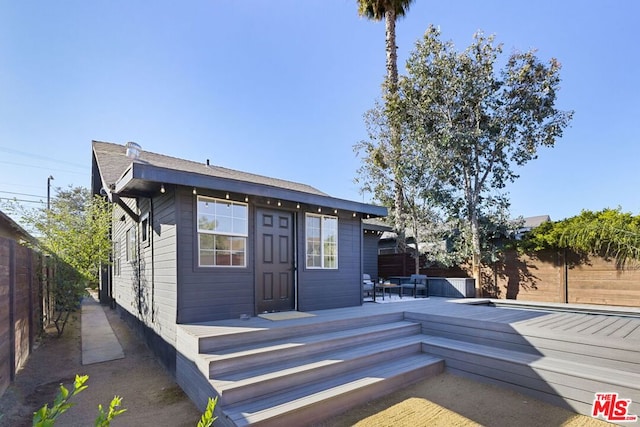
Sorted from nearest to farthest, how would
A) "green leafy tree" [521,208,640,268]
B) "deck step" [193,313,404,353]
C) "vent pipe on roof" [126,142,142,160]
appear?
"deck step" [193,313,404,353] < "green leafy tree" [521,208,640,268] < "vent pipe on roof" [126,142,142,160]

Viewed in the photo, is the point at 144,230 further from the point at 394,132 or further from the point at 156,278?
the point at 394,132

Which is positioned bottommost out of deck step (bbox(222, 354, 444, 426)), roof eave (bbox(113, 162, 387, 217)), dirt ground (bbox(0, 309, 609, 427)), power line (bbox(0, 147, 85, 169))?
dirt ground (bbox(0, 309, 609, 427))

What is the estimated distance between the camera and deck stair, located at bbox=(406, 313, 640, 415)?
362cm

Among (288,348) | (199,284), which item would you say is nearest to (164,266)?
(199,284)

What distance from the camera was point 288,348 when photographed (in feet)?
13.4

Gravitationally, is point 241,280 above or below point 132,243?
below

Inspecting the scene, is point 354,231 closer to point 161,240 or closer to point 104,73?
point 161,240

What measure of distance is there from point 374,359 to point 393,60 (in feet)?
32.8

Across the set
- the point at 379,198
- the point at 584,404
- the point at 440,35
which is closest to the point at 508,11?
the point at 440,35

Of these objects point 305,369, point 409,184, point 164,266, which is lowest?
point 305,369

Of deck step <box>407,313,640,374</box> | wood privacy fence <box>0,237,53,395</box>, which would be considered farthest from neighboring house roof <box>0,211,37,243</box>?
deck step <box>407,313,640,374</box>

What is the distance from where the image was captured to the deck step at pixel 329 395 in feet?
10.2

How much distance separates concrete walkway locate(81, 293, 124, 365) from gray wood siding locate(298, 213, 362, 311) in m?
3.47

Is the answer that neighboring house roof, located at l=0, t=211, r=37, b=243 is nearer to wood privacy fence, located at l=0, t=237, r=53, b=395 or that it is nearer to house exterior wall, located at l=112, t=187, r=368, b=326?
wood privacy fence, located at l=0, t=237, r=53, b=395
